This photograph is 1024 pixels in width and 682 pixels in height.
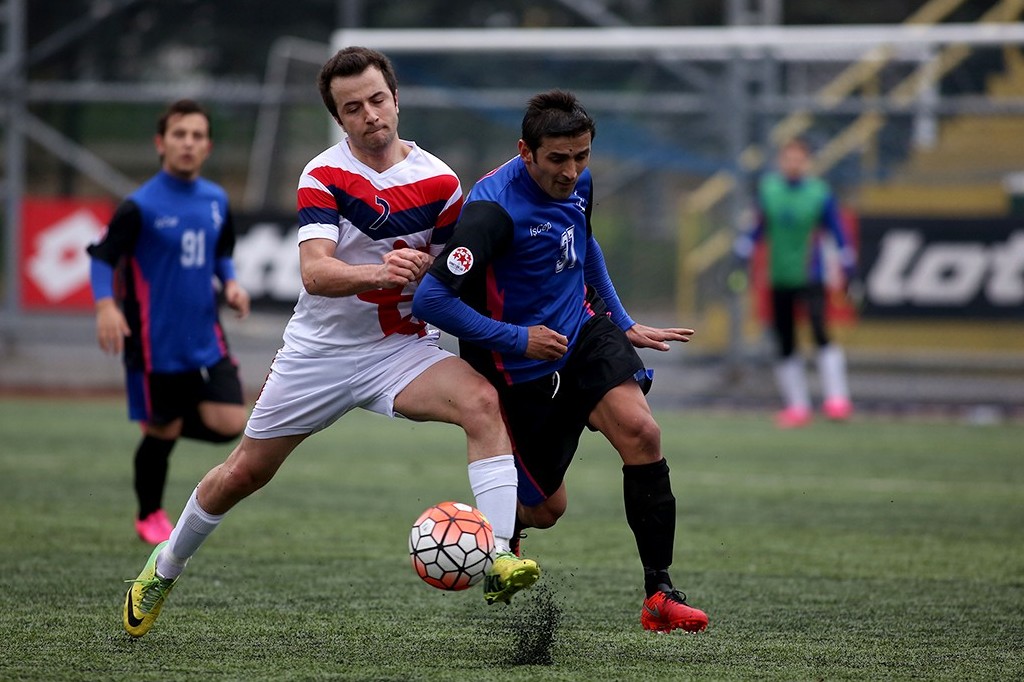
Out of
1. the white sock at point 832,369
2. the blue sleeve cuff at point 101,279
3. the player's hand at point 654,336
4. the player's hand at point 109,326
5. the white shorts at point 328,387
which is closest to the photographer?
the white shorts at point 328,387

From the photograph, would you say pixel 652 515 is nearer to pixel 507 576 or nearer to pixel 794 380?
pixel 507 576

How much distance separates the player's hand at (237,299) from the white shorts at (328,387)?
7.18 ft

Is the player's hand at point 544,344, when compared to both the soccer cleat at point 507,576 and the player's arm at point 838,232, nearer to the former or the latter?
the soccer cleat at point 507,576

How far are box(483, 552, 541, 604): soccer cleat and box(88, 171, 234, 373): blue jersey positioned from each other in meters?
3.22

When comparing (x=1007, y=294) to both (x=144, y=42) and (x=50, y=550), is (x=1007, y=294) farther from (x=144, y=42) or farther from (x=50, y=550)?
(x=144, y=42)

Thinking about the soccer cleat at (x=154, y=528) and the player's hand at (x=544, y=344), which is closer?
the player's hand at (x=544, y=344)

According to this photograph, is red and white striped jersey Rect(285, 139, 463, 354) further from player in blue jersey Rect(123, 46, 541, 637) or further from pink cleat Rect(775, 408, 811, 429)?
pink cleat Rect(775, 408, 811, 429)

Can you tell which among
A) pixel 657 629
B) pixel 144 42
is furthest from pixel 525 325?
pixel 144 42

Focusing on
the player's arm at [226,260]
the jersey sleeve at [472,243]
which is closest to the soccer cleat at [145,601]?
the jersey sleeve at [472,243]

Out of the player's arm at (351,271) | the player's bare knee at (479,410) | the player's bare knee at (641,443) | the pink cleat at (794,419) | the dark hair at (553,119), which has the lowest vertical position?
the pink cleat at (794,419)

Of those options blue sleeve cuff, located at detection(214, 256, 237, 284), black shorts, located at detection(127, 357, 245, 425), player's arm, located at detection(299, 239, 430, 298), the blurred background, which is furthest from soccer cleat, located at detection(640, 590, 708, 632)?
the blurred background

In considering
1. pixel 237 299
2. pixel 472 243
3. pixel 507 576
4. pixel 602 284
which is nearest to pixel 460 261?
pixel 472 243

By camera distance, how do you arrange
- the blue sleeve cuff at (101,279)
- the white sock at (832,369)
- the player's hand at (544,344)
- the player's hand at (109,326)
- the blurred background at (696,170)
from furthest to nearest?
the blurred background at (696,170), the white sock at (832,369), the blue sleeve cuff at (101,279), the player's hand at (109,326), the player's hand at (544,344)

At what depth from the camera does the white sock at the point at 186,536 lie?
509cm
